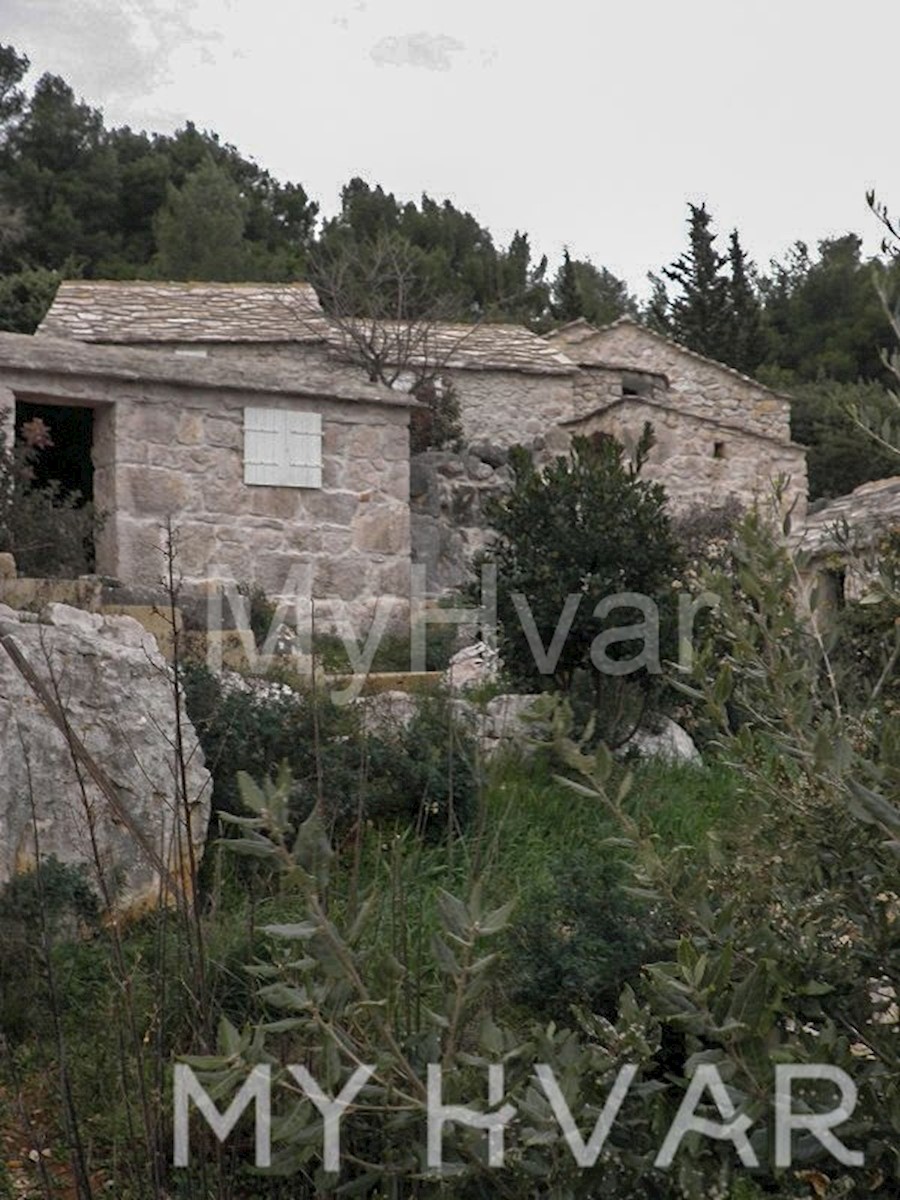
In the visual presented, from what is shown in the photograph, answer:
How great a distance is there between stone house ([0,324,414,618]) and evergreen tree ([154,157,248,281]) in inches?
661

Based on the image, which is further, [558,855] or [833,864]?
[558,855]

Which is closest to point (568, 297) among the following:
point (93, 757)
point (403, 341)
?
point (403, 341)

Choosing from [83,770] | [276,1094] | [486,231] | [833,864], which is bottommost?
[276,1094]

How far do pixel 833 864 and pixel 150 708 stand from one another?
3845 millimetres

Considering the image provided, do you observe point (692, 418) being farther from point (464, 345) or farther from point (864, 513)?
point (864, 513)

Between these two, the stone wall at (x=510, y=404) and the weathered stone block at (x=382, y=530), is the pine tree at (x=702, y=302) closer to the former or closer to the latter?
the stone wall at (x=510, y=404)

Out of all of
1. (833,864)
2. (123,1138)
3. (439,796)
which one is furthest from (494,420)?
(833,864)

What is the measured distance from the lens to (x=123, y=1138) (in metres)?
4.01

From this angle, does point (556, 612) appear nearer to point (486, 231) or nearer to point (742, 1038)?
point (742, 1038)

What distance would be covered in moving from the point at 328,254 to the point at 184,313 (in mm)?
10542

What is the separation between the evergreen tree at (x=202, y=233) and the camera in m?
28.6

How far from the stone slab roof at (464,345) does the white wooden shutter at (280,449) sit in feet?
19.2

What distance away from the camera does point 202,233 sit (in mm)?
29641

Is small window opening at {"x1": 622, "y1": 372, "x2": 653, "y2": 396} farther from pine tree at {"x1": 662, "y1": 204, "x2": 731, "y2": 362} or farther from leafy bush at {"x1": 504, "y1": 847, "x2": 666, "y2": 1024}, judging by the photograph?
leafy bush at {"x1": 504, "y1": 847, "x2": 666, "y2": 1024}
